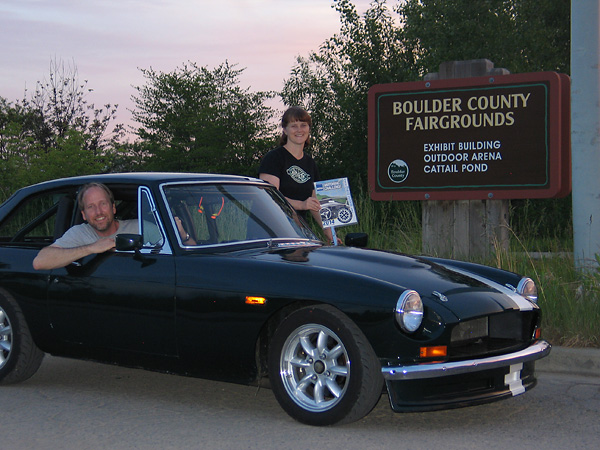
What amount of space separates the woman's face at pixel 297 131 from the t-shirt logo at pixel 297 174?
0.24 meters

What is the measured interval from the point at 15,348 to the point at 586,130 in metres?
5.71

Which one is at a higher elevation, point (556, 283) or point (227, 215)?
point (227, 215)

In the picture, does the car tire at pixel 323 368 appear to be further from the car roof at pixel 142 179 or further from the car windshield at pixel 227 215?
the car roof at pixel 142 179

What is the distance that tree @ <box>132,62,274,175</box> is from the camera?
40.8 meters

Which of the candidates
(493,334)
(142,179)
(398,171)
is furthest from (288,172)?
(493,334)

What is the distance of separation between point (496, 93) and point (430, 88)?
0.82m

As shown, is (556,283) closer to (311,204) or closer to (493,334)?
(311,204)

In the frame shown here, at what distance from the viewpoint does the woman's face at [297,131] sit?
786cm

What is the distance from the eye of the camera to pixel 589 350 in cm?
659

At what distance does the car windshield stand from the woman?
1515mm

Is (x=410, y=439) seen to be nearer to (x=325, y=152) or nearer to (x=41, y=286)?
(x=41, y=286)

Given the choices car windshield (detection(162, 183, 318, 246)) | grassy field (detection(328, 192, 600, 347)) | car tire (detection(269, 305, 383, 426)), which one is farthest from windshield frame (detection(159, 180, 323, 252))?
grassy field (detection(328, 192, 600, 347))

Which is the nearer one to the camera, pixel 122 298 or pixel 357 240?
pixel 122 298

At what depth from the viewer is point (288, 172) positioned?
7.93 metres
